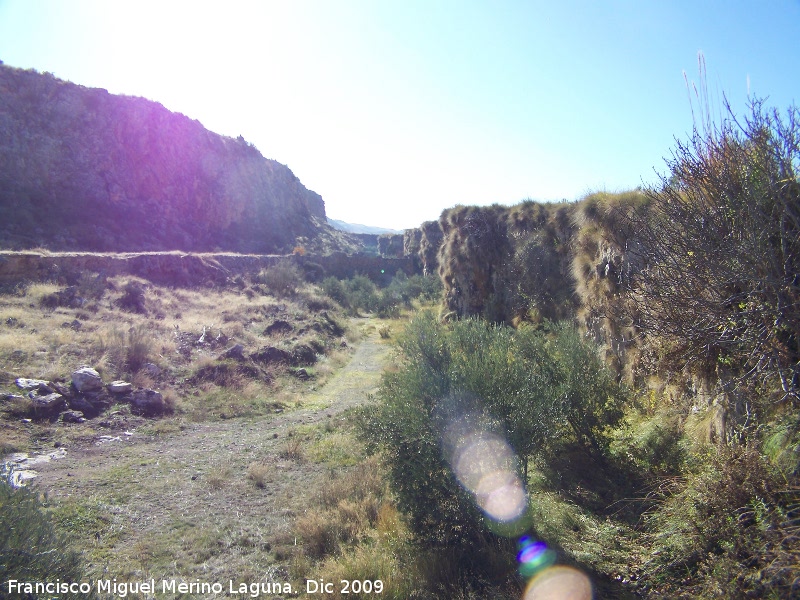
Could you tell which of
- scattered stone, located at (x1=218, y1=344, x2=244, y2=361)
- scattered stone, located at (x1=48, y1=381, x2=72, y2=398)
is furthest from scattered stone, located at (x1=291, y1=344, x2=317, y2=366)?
scattered stone, located at (x1=48, y1=381, x2=72, y2=398)

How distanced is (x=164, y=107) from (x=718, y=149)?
52277 millimetres

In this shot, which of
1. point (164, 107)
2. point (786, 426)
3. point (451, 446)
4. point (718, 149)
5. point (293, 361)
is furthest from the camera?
point (164, 107)

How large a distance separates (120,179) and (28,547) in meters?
42.8

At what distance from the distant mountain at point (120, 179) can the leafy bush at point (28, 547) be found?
1128 inches

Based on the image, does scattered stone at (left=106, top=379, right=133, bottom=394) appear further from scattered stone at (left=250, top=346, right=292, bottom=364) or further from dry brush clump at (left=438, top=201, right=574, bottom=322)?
dry brush clump at (left=438, top=201, right=574, bottom=322)

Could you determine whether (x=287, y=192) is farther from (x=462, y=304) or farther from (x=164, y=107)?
(x=462, y=304)

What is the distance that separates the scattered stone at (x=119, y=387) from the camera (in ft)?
38.5

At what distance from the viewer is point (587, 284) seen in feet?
31.6

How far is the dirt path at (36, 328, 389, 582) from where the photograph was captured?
18.5ft

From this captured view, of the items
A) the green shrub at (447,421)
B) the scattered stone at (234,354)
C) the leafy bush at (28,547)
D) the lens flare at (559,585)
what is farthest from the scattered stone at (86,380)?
the lens flare at (559,585)

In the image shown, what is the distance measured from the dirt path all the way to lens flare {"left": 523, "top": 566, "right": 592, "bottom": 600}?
2.88 m

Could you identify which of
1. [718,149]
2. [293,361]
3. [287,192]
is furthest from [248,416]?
[287,192]

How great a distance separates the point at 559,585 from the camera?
4305 millimetres

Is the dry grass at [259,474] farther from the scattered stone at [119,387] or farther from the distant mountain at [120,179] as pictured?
the distant mountain at [120,179]
